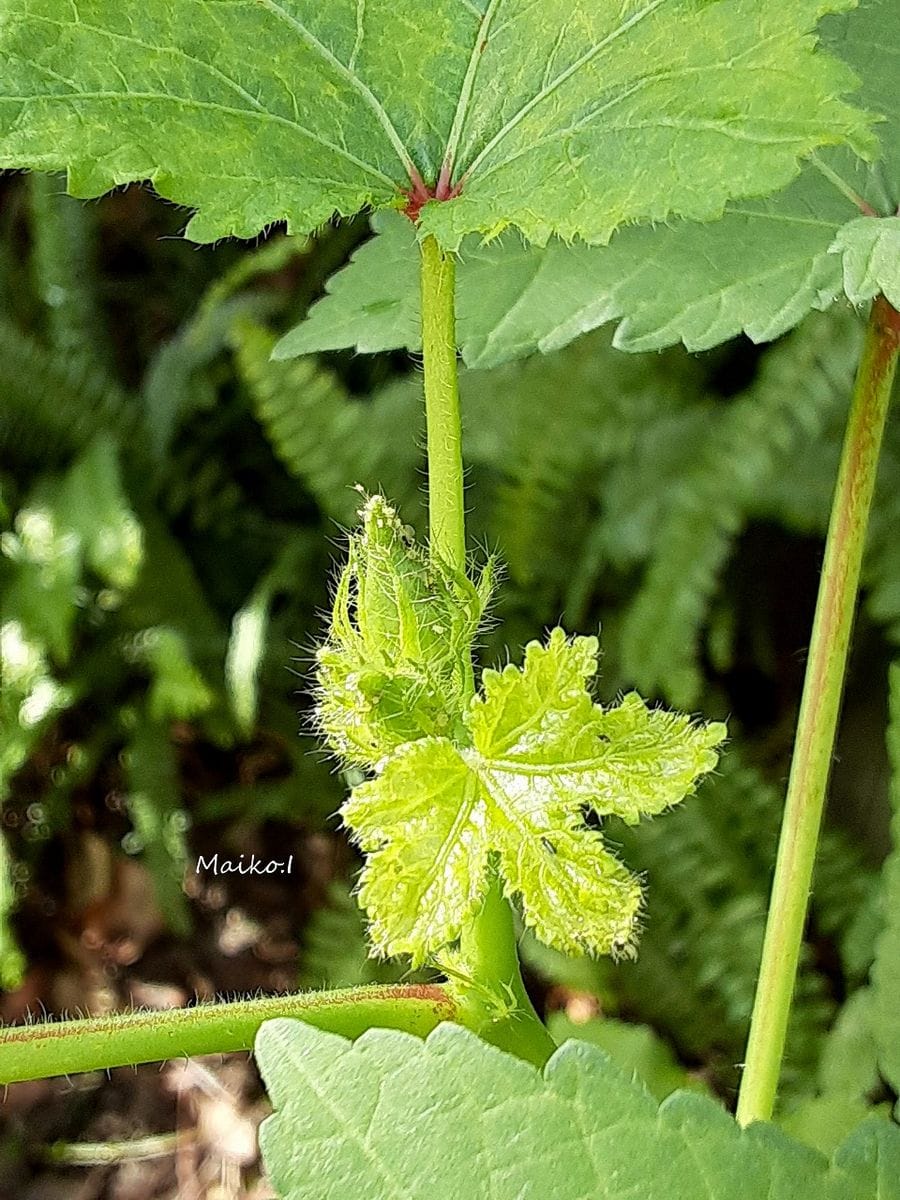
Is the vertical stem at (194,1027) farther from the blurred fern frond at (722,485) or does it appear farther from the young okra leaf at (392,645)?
the blurred fern frond at (722,485)

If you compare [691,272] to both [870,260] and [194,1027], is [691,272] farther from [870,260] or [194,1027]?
[194,1027]

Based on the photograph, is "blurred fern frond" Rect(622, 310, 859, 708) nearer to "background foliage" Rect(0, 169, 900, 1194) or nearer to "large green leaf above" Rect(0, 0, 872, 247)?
"background foliage" Rect(0, 169, 900, 1194)

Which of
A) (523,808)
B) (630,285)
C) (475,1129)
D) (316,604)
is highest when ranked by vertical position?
(630,285)

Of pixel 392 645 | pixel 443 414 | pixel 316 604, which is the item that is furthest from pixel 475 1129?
pixel 316 604

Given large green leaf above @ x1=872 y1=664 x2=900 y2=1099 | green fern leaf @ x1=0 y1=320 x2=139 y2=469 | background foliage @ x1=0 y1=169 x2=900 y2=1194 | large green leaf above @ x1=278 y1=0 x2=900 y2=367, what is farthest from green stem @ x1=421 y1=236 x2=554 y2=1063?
green fern leaf @ x1=0 y1=320 x2=139 y2=469

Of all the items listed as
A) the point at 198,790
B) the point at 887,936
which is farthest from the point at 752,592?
the point at 887,936

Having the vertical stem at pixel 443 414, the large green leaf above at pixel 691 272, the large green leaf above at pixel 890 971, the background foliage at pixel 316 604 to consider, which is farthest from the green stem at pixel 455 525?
the background foliage at pixel 316 604
